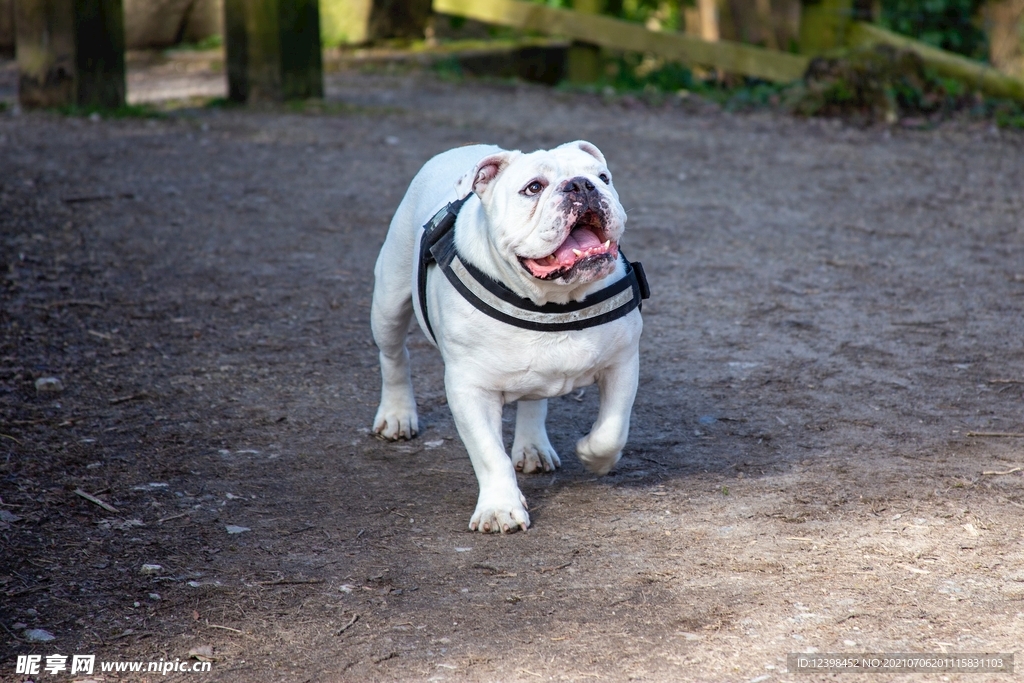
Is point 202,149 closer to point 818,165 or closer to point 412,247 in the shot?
point 818,165

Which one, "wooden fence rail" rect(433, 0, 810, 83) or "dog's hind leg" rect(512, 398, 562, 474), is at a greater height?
"wooden fence rail" rect(433, 0, 810, 83)

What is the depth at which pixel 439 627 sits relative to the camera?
9.96 feet

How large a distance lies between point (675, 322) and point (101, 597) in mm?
3301

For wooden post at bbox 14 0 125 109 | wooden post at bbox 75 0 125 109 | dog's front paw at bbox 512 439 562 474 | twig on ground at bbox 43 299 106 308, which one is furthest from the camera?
wooden post at bbox 75 0 125 109

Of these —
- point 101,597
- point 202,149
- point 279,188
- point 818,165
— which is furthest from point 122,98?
point 101,597

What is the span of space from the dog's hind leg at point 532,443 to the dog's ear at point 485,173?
34.7 inches

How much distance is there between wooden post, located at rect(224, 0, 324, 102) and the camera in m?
10.7

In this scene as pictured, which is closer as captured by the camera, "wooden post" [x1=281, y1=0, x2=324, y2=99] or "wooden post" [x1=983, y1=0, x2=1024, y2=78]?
"wooden post" [x1=281, y1=0, x2=324, y2=99]

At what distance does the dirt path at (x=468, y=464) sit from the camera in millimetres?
3006

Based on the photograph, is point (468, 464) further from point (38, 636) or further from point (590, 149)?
point (38, 636)

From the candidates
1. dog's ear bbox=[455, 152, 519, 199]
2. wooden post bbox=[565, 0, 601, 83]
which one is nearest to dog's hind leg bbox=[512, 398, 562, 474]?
dog's ear bbox=[455, 152, 519, 199]

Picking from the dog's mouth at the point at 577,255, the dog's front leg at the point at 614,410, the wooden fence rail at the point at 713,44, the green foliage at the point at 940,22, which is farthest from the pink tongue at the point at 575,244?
the green foliage at the point at 940,22

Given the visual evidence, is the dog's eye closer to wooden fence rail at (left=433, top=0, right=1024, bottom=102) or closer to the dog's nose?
the dog's nose

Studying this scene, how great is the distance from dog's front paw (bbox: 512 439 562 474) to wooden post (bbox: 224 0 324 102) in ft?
25.1
